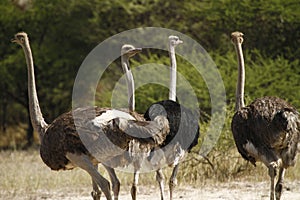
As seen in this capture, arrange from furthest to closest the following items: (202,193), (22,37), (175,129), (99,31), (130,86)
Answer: (99,31), (202,193), (130,86), (22,37), (175,129)

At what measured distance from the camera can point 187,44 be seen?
17.4 m

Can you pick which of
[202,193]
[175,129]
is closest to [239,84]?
[175,129]

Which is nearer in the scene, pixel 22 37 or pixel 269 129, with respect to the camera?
pixel 269 129

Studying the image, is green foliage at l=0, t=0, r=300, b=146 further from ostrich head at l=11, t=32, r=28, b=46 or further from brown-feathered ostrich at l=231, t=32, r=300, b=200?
brown-feathered ostrich at l=231, t=32, r=300, b=200

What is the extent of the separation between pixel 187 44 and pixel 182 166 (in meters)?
6.97

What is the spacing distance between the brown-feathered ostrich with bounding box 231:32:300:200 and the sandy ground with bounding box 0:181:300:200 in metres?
1.19

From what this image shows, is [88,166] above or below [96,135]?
below

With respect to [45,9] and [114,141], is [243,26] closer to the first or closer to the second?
[45,9]

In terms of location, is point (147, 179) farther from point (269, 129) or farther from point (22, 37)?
point (269, 129)

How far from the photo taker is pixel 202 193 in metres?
9.37

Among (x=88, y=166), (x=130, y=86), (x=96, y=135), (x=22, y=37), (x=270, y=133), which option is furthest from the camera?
(x=130, y=86)

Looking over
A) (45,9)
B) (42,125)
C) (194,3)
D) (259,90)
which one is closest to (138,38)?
(194,3)

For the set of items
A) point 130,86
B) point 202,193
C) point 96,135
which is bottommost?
point 202,193

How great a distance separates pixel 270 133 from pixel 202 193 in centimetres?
222
